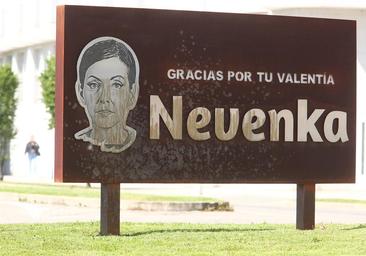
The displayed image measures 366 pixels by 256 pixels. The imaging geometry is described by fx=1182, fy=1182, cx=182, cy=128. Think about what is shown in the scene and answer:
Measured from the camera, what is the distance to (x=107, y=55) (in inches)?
679

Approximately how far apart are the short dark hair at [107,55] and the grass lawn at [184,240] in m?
2.32

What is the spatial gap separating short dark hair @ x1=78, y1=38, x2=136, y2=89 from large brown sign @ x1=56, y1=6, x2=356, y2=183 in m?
0.02

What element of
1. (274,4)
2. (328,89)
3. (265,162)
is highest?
(274,4)

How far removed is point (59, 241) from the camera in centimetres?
1630

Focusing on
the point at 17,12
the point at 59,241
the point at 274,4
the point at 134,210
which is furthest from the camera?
the point at 17,12

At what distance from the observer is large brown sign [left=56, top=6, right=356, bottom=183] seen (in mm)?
17125

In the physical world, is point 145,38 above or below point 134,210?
above

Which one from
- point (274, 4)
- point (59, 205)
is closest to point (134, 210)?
point (59, 205)

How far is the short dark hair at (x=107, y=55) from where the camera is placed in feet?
56.1

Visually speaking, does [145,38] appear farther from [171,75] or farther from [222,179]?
[222,179]

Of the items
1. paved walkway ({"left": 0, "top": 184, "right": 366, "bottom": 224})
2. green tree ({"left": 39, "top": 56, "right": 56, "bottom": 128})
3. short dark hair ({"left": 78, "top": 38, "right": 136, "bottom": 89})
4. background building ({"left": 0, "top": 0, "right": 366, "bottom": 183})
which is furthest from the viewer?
background building ({"left": 0, "top": 0, "right": 366, "bottom": 183})

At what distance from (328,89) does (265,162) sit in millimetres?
1550

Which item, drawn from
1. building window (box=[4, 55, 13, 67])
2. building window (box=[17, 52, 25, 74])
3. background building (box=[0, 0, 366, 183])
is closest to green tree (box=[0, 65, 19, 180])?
background building (box=[0, 0, 366, 183])

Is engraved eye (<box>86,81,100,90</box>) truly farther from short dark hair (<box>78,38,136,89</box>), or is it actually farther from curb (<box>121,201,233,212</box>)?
curb (<box>121,201,233,212</box>)
